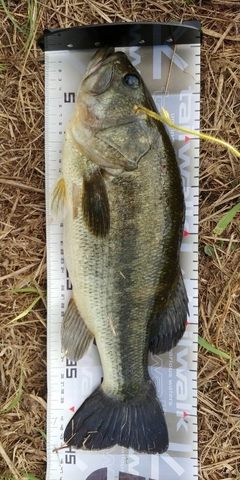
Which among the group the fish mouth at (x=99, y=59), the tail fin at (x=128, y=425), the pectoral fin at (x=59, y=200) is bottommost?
the tail fin at (x=128, y=425)

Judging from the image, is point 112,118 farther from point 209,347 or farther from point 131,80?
point 209,347

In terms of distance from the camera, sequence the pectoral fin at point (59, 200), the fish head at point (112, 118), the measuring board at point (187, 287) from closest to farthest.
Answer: the fish head at point (112, 118) < the pectoral fin at point (59, 200) < the measuring board at point (187, 287)

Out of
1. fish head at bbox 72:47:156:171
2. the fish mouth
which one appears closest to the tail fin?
fish head at bbox 72:47:156:171

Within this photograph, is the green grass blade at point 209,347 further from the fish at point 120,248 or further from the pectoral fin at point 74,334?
the pectoral fin at point 74,334

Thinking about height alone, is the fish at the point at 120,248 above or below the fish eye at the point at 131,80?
below

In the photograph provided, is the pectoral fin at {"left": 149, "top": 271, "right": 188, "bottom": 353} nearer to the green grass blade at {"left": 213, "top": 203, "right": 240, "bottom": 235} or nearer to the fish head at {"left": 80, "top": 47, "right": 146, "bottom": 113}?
the green grass blade at {"left": 213, "top": 203, "right": 240, "bottom": 235}

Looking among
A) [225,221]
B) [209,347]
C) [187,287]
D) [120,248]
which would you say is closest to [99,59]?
[120,248]

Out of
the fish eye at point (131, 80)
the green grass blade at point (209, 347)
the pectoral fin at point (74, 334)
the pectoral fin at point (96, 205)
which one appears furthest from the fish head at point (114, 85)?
the green grass blade at point (209, 347)
